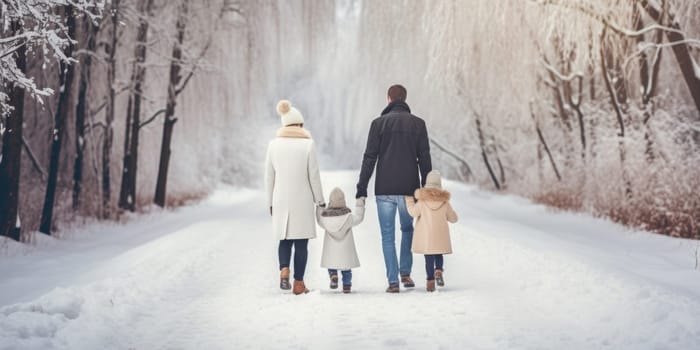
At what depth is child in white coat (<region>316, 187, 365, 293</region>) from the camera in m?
5.56

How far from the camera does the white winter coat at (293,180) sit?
5.78m

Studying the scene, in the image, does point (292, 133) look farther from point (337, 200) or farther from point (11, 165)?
point (11, 165)

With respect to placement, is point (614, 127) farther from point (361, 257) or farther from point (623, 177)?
point (361, 257)

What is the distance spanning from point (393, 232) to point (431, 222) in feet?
1.21

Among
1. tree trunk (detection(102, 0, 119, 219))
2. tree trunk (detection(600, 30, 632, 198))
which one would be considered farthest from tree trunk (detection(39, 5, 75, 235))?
tree trunk (detection(600, 30, 632, 198))

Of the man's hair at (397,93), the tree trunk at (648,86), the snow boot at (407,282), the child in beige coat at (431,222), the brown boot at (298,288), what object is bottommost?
the brown boot at (298,288)

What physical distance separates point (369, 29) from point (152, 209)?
668 cm

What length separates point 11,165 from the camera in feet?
28.8

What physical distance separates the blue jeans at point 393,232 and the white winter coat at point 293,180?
22.8 inches

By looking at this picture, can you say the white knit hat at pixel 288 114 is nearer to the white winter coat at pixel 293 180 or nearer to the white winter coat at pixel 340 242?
the white winter coat at pixel 293 180

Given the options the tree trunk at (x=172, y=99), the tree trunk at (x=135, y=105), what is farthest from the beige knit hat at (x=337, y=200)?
the tree trunk at (x=172, y=99)

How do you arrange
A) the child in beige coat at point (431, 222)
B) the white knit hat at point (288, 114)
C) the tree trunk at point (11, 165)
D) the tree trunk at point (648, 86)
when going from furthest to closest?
the tree trunk at point (648, 86) < the tree trunk at point (11, 165) < the white knit hat at point (288, 114) < the child in beige coat at point (431, 222)

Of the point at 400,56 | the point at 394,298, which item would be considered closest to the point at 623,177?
the point at 400,56

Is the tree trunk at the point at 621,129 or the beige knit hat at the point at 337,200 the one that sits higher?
the tree trunk at the point at 621,129
